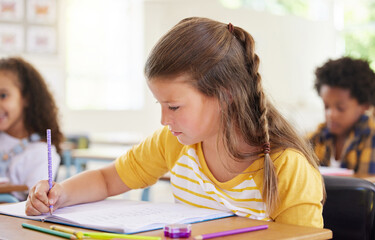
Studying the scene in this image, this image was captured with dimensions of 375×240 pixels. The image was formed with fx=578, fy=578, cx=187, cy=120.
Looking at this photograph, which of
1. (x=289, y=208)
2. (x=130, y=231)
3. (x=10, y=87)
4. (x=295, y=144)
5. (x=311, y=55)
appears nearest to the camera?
(x=130, y=231)

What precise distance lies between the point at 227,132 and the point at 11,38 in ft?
16.7

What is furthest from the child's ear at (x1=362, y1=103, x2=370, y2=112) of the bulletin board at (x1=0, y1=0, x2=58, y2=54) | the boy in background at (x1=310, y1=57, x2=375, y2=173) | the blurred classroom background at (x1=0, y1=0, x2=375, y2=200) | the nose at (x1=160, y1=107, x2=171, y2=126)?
the bulletin board at (x1=0, y1=0, x2=58, y2=54)

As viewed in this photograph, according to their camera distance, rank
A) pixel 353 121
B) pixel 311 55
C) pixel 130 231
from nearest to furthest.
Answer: pixel 130 231
pixel 353 121
pixel 311 55

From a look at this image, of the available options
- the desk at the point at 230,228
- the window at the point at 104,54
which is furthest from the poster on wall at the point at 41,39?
the desk at the point at 230,228

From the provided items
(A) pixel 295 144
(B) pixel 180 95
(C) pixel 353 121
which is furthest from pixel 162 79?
(C) pixel 353 121

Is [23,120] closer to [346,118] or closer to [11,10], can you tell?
[346,118]

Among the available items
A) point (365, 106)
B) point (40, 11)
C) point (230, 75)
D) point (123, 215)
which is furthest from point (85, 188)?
point (40, 11)

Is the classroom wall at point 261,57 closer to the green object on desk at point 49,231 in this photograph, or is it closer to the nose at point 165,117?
the nose at point 165,117

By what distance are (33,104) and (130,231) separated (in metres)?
1.66

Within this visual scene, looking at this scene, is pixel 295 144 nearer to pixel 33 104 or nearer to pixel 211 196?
pixel 211 196

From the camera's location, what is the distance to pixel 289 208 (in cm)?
121

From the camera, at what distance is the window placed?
6203 millimetres

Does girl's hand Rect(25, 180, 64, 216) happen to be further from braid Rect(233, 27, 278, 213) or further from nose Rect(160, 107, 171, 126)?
braid Rect(233, 27, 278, 213)

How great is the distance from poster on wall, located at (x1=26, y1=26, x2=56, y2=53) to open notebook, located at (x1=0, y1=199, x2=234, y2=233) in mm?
4928
